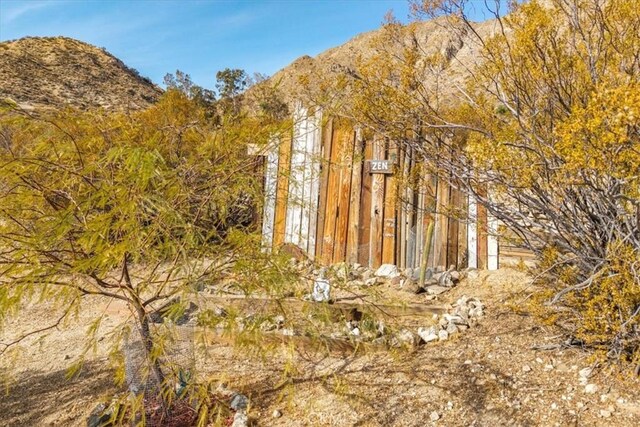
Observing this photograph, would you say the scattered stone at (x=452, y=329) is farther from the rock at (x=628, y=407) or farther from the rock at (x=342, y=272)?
the rock at (x=628, y=407)

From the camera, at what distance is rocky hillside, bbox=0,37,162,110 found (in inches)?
1176

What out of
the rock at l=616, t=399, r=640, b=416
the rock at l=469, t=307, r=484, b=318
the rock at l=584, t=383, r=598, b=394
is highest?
the rock at l=469, t=307, r=484, b=318

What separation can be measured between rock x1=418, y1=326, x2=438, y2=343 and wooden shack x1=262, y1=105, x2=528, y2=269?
1.74 meters

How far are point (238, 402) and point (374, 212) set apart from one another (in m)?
3.91

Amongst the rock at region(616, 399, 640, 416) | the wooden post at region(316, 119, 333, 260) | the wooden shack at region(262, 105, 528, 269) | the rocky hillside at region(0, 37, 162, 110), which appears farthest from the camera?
the rocky hillside at region(0, 37, 162, 110)

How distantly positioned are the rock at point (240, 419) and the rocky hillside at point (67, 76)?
28.3 metres

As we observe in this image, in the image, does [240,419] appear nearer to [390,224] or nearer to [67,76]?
[390,224]

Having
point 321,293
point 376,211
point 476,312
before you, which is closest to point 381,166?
point 376,211

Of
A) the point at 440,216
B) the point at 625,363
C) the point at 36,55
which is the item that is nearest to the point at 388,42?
the point at 440,216

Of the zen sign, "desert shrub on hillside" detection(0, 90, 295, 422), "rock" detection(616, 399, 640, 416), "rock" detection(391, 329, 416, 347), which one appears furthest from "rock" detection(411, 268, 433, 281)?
"desert shrub on hillside" detection(0, 90, 295, 422)

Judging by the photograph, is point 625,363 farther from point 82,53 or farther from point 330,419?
point 82,53

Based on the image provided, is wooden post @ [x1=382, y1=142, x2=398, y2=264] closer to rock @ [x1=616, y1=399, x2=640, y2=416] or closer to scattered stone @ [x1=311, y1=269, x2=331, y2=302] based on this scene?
scattered stone @ [x1=311, y1=269, x2=331, y2=302]

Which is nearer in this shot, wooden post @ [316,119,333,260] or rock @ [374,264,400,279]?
rock @ [374,264,400,279]

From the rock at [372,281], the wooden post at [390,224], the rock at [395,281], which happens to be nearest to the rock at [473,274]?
the rock at [395,281]
